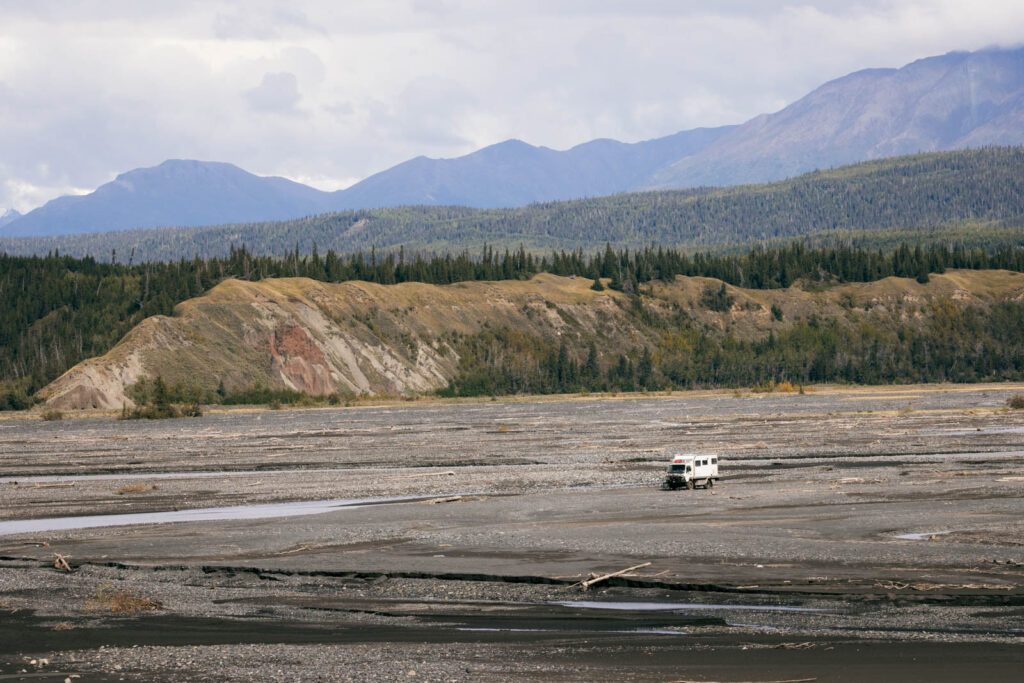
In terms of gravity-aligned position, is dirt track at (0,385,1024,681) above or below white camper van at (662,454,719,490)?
below

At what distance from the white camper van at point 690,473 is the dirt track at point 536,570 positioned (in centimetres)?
133

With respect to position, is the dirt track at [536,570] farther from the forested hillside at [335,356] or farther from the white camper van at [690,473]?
the forested hillside at [335,356]

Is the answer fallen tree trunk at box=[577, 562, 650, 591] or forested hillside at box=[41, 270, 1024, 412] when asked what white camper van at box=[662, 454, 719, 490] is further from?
forested hillside at box=[41, 270, 1024, 412]

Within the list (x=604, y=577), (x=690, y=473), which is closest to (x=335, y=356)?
(x=690, y=473)

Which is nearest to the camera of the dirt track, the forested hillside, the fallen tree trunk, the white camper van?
the dirt track

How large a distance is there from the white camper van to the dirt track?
4.38 feet

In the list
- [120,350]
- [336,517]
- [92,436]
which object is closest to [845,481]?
[336,517]

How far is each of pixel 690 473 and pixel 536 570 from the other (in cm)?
1902

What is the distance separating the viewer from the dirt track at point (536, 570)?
24.3 m

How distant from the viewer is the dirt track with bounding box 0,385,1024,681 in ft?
79.6

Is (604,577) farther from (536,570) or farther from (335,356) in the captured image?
(335,356)

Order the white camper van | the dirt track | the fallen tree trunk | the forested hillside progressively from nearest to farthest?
the dirt track, the fallen tree trunk, the white camper van, the forested hillside

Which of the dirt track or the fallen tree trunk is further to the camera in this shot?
the fallen tree trunk

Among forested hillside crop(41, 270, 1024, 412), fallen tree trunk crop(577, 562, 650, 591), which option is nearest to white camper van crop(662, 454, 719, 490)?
fallen tree trunk crop(577, 562, 650, 591)
